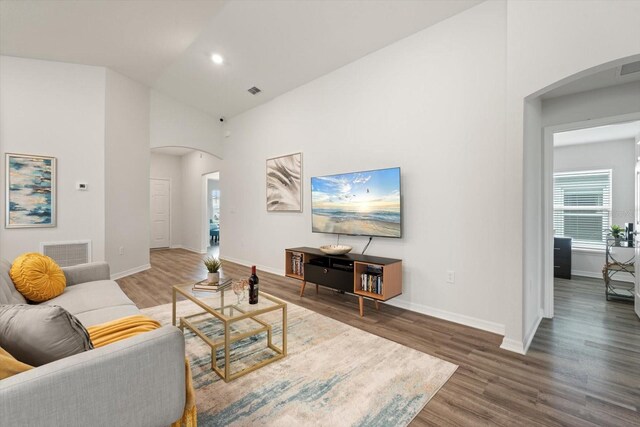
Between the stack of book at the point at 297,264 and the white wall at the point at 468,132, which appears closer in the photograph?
the white wall at the point at 468,132

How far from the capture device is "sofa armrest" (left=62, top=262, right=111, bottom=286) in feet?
9.06

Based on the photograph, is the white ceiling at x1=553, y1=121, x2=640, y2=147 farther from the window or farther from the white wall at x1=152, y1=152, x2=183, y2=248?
the white wall at x1=152, y1=152, x2=183, y2=248

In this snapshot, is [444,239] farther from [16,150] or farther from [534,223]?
[16,150]

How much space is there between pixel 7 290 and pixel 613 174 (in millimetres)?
7712

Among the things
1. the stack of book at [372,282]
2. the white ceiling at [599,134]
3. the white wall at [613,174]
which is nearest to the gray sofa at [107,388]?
the stack of book at [372,282]

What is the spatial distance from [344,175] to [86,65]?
4303 millimetres

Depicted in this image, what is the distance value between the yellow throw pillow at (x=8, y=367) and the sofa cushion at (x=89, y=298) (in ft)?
3.91

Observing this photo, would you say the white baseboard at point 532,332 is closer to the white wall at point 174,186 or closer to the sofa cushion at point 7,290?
the sofa cushion at point 7,290

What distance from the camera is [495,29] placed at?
2.73 metres

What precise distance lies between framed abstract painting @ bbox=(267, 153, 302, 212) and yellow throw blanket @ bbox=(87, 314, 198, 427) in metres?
3.18

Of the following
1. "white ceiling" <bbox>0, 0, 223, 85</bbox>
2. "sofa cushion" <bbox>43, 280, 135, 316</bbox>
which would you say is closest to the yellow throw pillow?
"sofa cushion" <bbox>43, 280, 135, 316</bbox>

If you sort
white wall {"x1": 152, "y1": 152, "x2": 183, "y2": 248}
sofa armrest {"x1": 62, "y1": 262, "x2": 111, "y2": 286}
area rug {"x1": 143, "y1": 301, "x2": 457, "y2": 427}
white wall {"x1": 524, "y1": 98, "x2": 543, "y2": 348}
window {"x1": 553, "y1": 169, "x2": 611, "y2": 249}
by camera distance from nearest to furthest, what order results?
area rug {"x1": 143, "y1": 301, "x2": 457, "y2": 427} < white wall {"x1": 524, "y1": 98, "x2": 543, "y2": 348} < sofa armrest {"x1": 62, "y1": 262, "x2": 111, "y2": 286} < window {"x1": 553, "y1": 169, "x2": 611, "y2": 249} < white wall {"x1": 152, "y1": 152, "x2": 183, "y2": 248}

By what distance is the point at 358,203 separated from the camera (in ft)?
12.3

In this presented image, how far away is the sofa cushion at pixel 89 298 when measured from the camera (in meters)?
2.18
